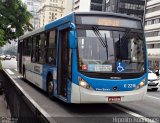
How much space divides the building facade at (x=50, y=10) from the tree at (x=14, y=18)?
313 feet

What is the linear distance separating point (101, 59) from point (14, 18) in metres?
32.6

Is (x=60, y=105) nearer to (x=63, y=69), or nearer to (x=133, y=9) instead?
(x=63, y=69)

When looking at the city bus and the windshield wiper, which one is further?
the windshield wiper

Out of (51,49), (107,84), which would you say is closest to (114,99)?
(107,84)

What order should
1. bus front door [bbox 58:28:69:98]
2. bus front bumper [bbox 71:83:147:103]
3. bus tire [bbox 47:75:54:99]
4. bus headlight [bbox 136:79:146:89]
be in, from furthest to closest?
bus tire [bbox 47:75:54:99] → bus front door [bbox 58:28:69:98] → bus headlight [bbox 136:79:146:89] → bus front bumper [bbox 71:83:147:103]

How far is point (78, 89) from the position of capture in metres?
9.95

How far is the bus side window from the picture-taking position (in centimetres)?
1229

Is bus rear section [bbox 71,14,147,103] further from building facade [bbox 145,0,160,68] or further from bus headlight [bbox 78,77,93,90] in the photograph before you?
building facade [bbox 145,0,160,68]

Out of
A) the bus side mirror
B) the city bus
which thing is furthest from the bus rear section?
the bus side mirror

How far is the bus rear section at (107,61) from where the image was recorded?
9992 mm

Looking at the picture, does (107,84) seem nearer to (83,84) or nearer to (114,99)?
(114,99)

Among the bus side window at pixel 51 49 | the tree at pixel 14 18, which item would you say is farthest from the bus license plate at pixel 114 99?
the tree at pixel 14 18

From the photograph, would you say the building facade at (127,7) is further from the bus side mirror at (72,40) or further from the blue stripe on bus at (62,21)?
the bus side mirror at (72,40)

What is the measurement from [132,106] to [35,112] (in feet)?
24.6
